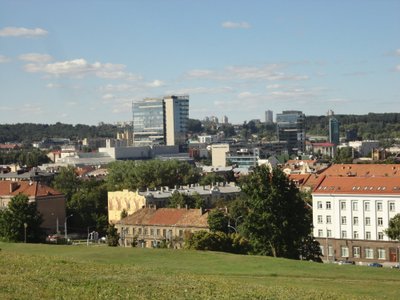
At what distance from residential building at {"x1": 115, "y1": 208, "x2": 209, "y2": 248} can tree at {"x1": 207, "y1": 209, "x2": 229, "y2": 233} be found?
224cm

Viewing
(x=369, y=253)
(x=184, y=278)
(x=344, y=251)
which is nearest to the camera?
(x=184, y=278)

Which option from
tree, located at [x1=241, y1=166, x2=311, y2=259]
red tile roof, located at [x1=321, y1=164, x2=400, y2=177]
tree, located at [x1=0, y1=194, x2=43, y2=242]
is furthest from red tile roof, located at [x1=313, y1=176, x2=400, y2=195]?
tree, located at [x1=0, y1=194, x2=43, y2=242]

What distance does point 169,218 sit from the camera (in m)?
94.9

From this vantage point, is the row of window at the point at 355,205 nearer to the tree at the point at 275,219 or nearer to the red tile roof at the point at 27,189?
the tree at the point at 275,219

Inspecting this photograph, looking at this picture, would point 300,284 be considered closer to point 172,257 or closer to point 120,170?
point 172,257

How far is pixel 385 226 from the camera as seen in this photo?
263 feet

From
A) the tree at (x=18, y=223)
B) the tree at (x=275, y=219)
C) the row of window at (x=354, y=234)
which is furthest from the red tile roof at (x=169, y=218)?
the tree at (x=275, y=219)

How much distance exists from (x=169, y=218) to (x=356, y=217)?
75.6 ft

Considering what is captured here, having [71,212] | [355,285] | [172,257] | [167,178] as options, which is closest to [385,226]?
[172,257]

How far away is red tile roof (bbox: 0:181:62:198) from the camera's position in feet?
380

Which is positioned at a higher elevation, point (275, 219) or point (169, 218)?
point (275, 219)

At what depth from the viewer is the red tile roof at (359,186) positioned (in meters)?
82.1

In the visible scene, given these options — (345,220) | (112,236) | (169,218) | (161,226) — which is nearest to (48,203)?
(112,236)

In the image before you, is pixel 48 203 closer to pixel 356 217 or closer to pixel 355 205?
pixel 355 205
